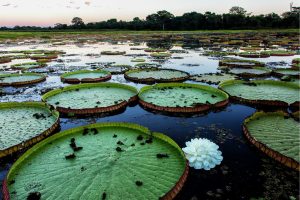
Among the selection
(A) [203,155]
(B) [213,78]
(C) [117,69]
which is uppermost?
(C) [117,69]

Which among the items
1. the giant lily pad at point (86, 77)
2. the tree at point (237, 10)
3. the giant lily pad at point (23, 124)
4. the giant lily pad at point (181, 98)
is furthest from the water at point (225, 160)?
the tree at point (237, 10)

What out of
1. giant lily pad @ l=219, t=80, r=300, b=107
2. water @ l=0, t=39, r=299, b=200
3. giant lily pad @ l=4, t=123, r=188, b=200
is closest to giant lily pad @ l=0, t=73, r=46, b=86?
water @ l=0, t=39, r=299, b=200

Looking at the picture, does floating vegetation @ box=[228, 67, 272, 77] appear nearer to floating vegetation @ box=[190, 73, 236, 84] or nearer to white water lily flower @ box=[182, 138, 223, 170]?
floating vegetation @ box=[190, 73, 236, 84]

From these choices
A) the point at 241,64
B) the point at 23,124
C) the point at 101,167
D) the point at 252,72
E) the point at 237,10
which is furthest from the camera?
the point at 237,10

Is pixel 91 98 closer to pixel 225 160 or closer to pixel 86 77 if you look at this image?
pixel 86 77

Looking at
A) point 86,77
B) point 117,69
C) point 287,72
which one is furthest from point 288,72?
point 86,77

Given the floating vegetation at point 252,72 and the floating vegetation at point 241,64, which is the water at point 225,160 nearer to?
the floating vegetation at point 252,72

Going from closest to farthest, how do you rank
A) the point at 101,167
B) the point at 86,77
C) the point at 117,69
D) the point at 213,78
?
the point at 101,167
the point at 213,78
the point at 86,77
the point at 117,69
